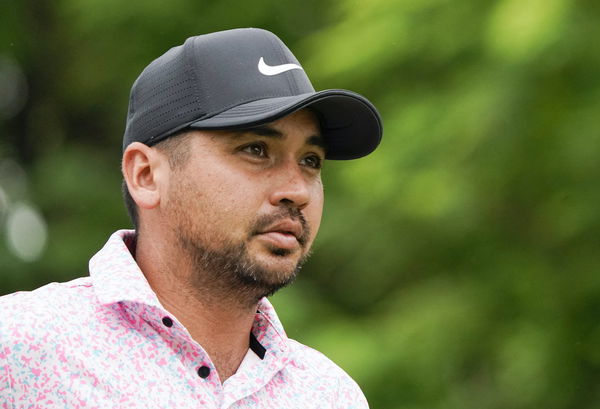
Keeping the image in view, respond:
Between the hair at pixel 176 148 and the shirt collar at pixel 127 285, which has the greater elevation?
the hair at pixel 176 148

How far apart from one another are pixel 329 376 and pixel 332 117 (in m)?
0.59

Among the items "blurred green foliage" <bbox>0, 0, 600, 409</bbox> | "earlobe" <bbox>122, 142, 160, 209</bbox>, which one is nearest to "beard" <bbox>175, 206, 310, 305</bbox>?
"earlobe" <bbox>122, 142, 160, 209</bbox>

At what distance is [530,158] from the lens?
506 cm

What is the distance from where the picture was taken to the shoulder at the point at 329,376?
2732 mm

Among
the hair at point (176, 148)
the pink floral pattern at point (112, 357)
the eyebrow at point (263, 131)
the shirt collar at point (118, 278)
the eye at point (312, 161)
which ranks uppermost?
the eye at point (312, 161)

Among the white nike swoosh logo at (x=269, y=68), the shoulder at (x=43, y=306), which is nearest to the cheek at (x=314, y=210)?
the white nike swoosh logo at (x=269, y=68)

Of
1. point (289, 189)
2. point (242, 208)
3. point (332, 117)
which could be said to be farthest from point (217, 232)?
point (332, 117)

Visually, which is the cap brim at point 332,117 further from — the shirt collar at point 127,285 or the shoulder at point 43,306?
the shoulder at point 43,306

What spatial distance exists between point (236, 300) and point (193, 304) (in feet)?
0.31

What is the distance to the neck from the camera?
8.64ft

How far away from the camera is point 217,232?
8.50ft

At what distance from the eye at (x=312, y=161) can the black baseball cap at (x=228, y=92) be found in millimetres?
88

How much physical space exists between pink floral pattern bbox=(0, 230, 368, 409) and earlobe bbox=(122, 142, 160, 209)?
0.11 meters

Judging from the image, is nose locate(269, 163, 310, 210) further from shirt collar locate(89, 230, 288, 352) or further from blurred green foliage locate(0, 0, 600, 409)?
blurred green foliage locate(0, 0, 600, 409)
